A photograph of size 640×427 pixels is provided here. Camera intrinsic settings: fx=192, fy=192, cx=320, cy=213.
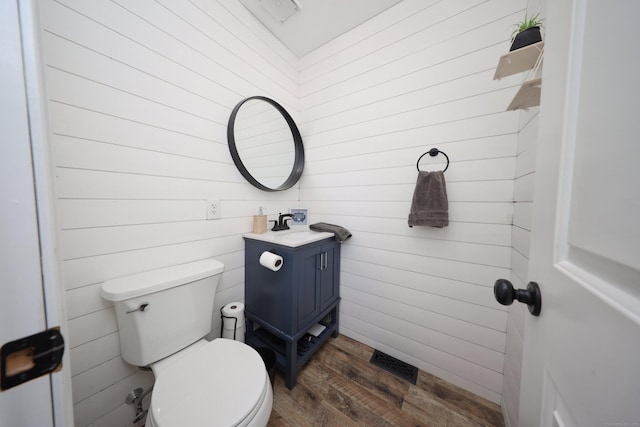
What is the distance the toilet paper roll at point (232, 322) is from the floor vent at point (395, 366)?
959 millimetres

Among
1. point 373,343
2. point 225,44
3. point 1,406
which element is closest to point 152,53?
point 225,44

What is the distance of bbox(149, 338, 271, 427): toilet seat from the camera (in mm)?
659

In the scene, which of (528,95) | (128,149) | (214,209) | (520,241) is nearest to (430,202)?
(520,241)

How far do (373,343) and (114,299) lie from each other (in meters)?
1.59

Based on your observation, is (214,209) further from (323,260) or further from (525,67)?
(525,67)

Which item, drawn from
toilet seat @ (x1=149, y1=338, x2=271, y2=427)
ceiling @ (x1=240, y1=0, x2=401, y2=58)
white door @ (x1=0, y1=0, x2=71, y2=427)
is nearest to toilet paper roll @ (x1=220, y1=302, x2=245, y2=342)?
toilet seat @ (x1=149, y1=338, x2=271, y2=427)

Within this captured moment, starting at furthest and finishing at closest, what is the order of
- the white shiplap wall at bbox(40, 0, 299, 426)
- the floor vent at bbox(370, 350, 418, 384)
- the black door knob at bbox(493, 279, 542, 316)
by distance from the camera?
the floor vent at bbox(370, 350, 418, 384) < the white shiplap wall at bbox(40, 0, 299, 426) < the black door knob at bbox(493, 279, 542, 316)

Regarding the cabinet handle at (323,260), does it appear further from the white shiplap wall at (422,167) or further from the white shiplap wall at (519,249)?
the white shiplap wall at (519,249)

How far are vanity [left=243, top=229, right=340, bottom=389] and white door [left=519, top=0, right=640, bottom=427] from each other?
3.23 ft

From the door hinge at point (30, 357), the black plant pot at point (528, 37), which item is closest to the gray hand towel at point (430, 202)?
the black plant pot at point (528, 37)

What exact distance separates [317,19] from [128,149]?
1570 millimetres

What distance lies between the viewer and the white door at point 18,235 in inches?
10.8

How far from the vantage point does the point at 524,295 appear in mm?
444

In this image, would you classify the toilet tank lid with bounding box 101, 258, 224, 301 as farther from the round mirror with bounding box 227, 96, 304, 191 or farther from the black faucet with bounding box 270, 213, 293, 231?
the round mirror with bounding box 227, 96, 304, 191
